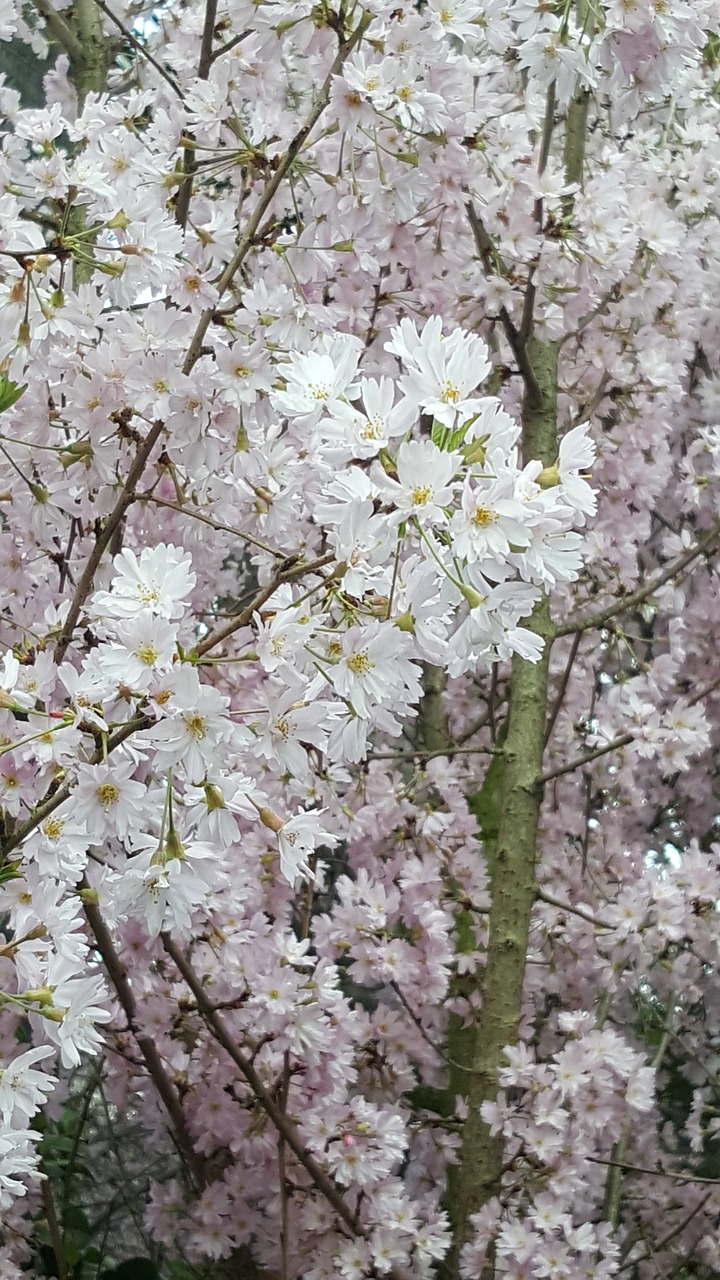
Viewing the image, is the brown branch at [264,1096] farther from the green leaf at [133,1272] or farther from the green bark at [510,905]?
the green leaf at [133,1272]

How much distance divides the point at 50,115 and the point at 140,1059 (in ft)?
4.87

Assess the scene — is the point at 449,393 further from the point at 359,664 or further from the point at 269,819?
the point at 269,819

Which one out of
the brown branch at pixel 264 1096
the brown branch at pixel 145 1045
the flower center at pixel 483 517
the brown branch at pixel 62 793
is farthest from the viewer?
the brown branch at pixel 264 1096

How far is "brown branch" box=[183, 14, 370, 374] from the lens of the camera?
1283 mm

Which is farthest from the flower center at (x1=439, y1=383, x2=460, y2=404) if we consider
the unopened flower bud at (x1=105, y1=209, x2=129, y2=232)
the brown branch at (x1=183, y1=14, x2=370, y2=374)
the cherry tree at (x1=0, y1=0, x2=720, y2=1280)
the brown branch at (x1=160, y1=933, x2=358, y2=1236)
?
the brown branch at (x1=160, y1=933, x2=358, y2=1236)

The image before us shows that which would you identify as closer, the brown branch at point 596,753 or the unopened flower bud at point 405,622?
the unopened flower bud at point 405,622

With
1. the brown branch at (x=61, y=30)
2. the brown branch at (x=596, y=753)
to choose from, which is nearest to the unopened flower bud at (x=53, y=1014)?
the brown branch at (x=596, y=753)

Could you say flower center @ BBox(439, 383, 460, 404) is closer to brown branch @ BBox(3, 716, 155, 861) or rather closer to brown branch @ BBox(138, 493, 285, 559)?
brown branch @ BBox(138, 493, 285, 559)

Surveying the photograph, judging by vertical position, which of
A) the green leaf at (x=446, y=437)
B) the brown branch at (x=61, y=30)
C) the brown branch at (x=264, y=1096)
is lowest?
the brown branch at (x=264, y=1096)

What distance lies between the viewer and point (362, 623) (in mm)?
974

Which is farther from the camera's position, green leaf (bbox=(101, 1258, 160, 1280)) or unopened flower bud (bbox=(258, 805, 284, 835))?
green leaf (bbox=(101, 1258, 160, 1280))

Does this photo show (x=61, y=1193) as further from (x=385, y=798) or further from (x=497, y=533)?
(x=497, y=533)

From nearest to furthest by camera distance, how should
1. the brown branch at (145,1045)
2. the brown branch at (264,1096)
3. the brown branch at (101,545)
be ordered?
1. the brown branch at (101,545)
2. the brown branch at (145,1045)
3. the brown branch at (264,1096)

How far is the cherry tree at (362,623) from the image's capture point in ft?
3.22
